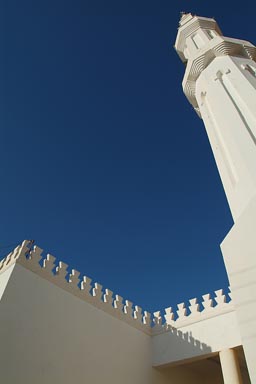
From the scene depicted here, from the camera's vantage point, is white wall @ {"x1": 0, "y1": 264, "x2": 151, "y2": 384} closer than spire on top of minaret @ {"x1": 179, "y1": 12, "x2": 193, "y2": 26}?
Yes

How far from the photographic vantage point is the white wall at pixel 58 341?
5.99 metres

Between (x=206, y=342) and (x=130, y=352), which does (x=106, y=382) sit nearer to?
(x=130, y=352)

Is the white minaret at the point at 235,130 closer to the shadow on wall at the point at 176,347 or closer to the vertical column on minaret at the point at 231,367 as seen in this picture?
the vertical column on minaret at the point at 231,367

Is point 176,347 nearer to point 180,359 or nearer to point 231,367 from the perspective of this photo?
point 180,359

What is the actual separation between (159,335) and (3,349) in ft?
16.0

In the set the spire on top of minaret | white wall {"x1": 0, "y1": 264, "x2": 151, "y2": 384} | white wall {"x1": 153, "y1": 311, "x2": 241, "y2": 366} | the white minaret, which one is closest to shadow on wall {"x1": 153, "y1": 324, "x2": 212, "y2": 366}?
white wall {"x1": 153, "y1": 311, "x2": 241, "y2": 366}

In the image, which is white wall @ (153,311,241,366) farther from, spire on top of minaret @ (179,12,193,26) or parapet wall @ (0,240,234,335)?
spire on top of minaret @ (179,12,193,26)

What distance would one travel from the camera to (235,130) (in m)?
4.82

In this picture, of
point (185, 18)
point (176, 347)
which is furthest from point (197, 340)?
point (185, 18)

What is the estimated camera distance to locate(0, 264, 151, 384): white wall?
5986 mm

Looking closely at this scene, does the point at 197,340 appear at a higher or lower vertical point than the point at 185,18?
lower

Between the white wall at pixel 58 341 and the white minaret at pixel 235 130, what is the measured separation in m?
4.45

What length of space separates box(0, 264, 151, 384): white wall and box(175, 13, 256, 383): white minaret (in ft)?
14.6

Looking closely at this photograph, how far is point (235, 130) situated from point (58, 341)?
5.35 m
